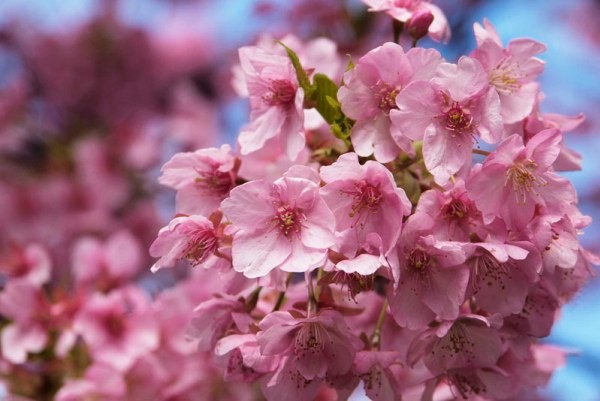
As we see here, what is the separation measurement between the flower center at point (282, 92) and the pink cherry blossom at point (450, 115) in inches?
9.2

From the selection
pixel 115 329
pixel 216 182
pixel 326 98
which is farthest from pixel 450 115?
pixel 115 329

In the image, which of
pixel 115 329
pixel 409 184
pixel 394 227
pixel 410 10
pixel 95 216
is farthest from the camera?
pixel 95 216

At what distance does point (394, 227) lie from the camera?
49.7 inches

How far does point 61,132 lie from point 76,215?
63 cm

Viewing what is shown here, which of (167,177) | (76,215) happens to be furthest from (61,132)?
(167,177)

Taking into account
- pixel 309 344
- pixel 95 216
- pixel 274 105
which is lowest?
pixel 95 216

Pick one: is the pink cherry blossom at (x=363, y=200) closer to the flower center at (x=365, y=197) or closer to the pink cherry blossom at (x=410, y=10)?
the flower center at (x=365, y=197)

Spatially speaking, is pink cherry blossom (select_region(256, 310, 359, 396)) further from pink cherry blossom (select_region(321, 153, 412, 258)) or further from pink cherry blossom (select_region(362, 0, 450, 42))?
pink cherry blossom (select_region(362, 0, 450, 42))

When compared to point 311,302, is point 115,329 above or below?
below

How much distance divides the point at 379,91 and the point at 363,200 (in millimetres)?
207

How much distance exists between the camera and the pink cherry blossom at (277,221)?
4.17 feet

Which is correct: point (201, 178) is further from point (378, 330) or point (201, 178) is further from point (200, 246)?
point (378, 330)

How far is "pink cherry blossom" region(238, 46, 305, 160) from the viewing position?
1.45 metres

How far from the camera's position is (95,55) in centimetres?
444
